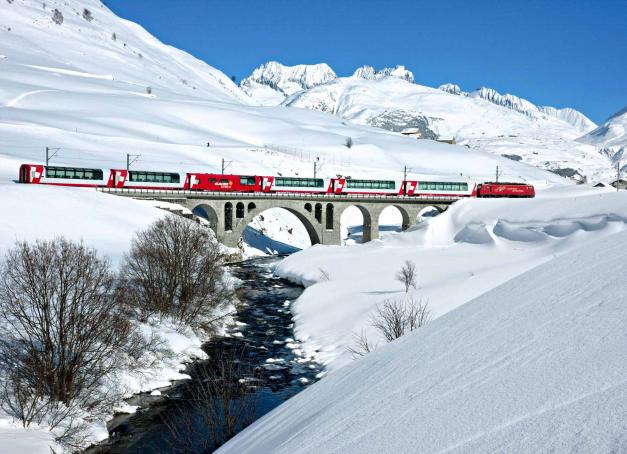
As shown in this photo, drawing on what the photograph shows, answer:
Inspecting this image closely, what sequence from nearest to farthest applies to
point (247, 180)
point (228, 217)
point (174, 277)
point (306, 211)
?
point (174, 277)
point (247, 180)
point (228, 217)
point (306, 211)

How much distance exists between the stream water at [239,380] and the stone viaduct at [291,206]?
2167cm

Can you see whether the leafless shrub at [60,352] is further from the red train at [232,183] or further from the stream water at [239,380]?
the red train at [232,183]

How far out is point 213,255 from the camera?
1438 inches

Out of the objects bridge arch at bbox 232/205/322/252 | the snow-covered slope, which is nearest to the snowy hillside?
bridge arch at bbox 232/205/322/252

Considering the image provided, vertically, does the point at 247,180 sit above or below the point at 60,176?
above

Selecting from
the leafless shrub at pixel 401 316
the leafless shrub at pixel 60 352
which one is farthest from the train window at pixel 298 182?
the leafless shrub at pixel 60 352

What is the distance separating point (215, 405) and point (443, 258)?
3424cm

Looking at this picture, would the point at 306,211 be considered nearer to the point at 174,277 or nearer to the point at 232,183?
the point at 232,183

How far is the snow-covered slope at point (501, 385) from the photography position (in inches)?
177

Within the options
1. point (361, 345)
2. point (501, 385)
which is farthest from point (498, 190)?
point (501, 385)

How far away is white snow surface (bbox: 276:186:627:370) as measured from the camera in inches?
1320

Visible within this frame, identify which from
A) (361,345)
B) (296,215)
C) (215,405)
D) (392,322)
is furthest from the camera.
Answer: (296,215)

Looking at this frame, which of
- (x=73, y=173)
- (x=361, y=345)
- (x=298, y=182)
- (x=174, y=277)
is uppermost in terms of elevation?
(x=298, y=182)

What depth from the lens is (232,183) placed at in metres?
65.8
